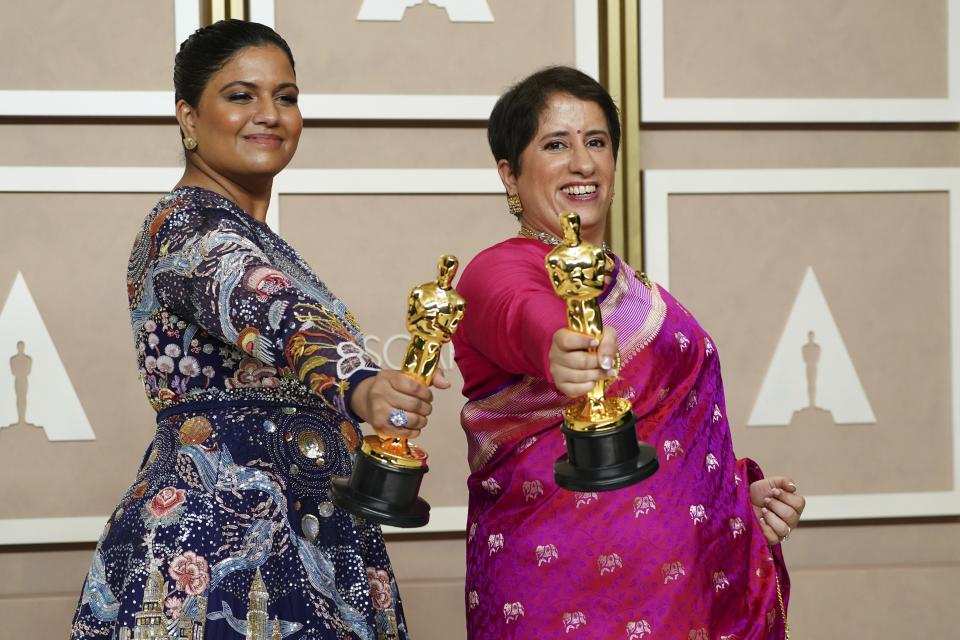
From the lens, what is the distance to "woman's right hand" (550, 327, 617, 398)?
105cm

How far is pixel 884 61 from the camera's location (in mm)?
2906

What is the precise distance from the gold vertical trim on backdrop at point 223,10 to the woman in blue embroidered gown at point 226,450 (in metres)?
1.20

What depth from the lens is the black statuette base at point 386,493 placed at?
1037 mm

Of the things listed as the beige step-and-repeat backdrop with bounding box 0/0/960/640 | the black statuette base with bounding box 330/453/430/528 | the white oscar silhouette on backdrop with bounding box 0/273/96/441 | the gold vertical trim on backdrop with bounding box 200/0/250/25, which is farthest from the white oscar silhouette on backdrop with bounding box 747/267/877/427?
the black statuette base with bounding box 330/453/430/528

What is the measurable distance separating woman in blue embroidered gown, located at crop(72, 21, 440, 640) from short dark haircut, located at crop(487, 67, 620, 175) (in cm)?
34

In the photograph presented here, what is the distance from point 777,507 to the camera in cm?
166

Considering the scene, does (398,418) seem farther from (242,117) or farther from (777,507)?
(777,507)

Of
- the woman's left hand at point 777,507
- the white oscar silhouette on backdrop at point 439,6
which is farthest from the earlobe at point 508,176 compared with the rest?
the white oscar silhouette on backdrop at point 439,6

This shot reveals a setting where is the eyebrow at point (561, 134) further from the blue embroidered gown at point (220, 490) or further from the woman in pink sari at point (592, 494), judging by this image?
the blue embroidered gown at point (220, 490)

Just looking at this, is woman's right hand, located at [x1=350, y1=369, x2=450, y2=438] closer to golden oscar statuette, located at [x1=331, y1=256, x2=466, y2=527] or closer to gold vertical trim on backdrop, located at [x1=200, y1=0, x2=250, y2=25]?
golden oscar statuette, located at [x1=331, y1=256, x2=466, y2=527]

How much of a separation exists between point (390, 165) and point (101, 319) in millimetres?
784

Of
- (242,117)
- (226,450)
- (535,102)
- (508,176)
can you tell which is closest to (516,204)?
(508,176)

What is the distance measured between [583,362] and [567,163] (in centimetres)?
59

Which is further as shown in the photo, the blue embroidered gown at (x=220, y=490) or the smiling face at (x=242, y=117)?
the smiling face at (x=242, y=117)
